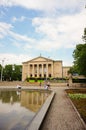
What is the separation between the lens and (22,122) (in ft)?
36.6

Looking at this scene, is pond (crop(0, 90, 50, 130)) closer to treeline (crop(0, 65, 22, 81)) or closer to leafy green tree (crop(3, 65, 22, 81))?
treeline (crop(0, 65, 22, 81))

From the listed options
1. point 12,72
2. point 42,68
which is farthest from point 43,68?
point 12,72

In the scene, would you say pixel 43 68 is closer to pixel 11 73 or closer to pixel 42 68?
pixel 42 68

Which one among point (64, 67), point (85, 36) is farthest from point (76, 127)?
point (64, 67)

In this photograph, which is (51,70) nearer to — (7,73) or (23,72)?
(23,72)

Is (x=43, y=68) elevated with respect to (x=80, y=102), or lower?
elevated

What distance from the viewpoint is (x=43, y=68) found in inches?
4525

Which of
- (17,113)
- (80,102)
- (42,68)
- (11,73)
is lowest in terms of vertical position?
(17,113)

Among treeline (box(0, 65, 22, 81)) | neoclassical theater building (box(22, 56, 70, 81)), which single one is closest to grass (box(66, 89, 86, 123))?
neoclassical theater building (box(22, 56, 70, 81))

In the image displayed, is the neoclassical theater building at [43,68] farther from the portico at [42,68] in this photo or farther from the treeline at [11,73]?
the treeline at [11,73]

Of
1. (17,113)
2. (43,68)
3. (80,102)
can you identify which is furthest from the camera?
(43,68)

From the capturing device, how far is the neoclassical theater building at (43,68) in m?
112

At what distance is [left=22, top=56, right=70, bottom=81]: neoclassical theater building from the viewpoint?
112 metres

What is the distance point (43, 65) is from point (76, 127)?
105183mm
